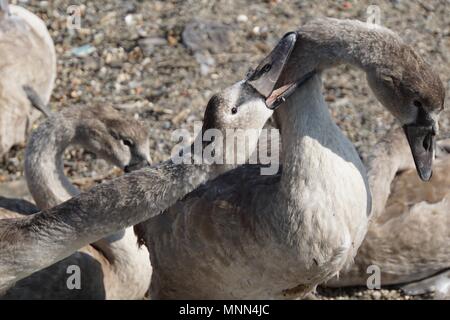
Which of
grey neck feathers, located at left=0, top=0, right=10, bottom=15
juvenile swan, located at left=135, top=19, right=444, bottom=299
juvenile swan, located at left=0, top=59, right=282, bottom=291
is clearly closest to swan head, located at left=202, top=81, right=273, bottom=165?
juvenile swan, located at left=0, top=59, right=282, bottom=291

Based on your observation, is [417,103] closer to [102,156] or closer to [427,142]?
[427,142]

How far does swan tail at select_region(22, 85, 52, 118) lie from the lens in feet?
23.2

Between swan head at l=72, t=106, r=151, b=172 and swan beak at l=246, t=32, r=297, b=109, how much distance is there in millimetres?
1577

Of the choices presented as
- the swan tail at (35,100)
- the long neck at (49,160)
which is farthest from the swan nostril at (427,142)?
the swan tail at (35,100)

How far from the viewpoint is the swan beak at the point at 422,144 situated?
4559 mm

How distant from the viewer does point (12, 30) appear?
758 cm

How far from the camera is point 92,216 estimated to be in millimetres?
3828

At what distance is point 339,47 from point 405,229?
6.62 feet

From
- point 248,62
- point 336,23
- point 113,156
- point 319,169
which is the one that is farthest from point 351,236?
point 248,62

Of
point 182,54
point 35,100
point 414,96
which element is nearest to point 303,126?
point 414,96

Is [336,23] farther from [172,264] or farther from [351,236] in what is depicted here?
[172,264]

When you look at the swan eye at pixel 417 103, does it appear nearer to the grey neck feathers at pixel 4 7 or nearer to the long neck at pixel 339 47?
the long neck at pixel 339 47

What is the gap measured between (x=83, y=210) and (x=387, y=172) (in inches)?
111

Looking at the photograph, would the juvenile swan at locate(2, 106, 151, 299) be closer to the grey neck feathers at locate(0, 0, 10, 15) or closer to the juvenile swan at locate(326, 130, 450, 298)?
the juvenile swan at locate(326, 130, 450, 298)
